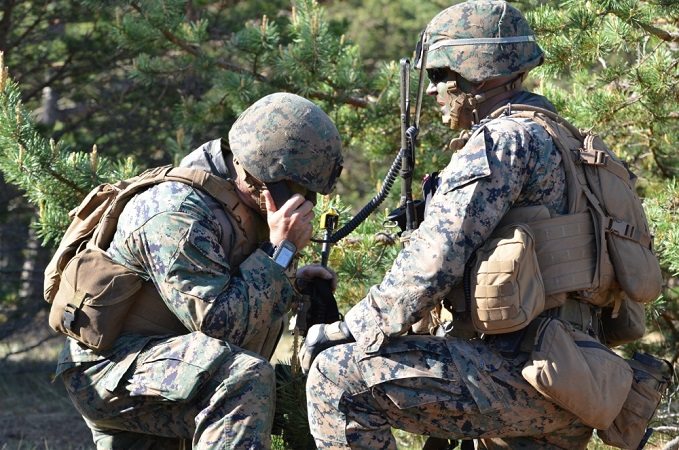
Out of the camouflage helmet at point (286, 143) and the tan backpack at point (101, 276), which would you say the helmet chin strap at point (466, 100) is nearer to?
the camouflage helmet at point (286, 143)

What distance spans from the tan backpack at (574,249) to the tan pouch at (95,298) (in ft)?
4.65

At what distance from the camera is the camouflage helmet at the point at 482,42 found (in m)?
3.97

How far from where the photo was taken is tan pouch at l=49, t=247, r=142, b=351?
4.07m

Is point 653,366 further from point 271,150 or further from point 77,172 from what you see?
point 77,172

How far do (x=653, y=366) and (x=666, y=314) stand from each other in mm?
2192

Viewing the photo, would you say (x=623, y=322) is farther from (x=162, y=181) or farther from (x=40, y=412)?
(x=40, y=412)

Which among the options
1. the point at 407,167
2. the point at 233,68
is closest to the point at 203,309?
the point at 407,167

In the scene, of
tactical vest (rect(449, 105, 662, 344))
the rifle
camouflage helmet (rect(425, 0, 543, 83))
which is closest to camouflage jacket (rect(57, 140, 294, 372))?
the rifle

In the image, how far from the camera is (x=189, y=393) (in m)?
3.89

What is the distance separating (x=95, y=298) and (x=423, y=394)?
1.35m

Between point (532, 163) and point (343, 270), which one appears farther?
point (343, 270)

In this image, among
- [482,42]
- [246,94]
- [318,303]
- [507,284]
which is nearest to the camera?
[507,284]

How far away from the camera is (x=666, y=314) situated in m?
6.06

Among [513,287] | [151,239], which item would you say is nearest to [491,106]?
[513,287]
